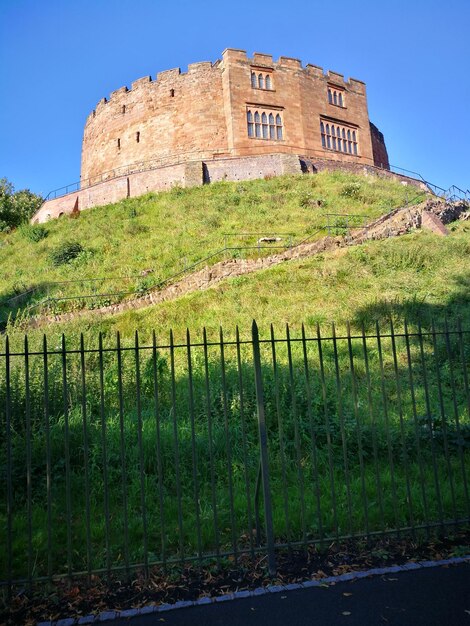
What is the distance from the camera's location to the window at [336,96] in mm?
35562

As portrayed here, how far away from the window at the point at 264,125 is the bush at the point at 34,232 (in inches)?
634

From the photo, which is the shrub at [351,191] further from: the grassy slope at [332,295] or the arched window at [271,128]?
the grassy slope at [332,295]

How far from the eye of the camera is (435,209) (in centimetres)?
1997

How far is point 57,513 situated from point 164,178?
93.2ft

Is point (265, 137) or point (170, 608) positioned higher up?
point (265, 137)

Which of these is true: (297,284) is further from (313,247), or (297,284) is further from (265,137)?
(265,137)

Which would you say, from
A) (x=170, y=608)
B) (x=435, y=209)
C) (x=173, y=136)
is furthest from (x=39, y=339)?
(x=173, y=136)

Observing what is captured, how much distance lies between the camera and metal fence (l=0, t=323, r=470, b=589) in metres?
3.90

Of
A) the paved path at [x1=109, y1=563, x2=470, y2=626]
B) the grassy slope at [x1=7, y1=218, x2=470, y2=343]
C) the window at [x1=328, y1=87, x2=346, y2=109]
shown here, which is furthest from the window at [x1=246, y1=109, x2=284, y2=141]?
the paved path at [x1=109, y1=563, x2=470, y2=626]

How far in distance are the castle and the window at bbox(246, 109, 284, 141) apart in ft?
0.25

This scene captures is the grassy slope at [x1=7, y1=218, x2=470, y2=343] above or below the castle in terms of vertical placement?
below

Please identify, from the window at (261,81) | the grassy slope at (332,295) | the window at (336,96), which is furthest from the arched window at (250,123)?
the grassy slope at (332,295)

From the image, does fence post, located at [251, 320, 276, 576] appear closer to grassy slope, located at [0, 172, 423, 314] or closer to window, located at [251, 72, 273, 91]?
grassy slope, located at [0, 172, 423, 314]

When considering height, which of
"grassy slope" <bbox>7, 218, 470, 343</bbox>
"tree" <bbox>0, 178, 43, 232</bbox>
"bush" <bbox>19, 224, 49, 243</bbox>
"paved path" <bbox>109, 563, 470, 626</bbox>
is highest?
"tree" <bbox>0, 178, 43, 232</bbox>
